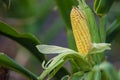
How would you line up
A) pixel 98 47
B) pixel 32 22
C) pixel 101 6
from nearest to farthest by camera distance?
pixel 98 47, pixel 101 6, pixel 32 22

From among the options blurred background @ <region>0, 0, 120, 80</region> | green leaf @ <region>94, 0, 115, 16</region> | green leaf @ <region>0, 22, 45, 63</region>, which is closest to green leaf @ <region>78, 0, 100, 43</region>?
green leaf @ <region>94, 0, 115, 16</region>

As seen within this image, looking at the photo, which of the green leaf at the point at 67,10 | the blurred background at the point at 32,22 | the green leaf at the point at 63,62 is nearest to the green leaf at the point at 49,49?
the green leaf at the point at 63,62

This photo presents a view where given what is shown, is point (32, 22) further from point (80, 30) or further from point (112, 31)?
point (80, 30)

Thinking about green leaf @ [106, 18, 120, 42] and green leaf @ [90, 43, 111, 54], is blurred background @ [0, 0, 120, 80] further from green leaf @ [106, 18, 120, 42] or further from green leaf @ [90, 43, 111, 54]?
green leaf @ [90, 43, 111, 54]

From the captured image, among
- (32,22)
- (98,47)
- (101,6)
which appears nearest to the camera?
(98,47)

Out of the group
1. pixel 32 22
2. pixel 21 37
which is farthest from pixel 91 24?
pixel 32 22

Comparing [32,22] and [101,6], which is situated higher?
[101,6]

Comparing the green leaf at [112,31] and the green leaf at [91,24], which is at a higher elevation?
the green leaf at [91,24]

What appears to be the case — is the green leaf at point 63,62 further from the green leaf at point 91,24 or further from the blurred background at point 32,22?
the blurred background at point 32,22
